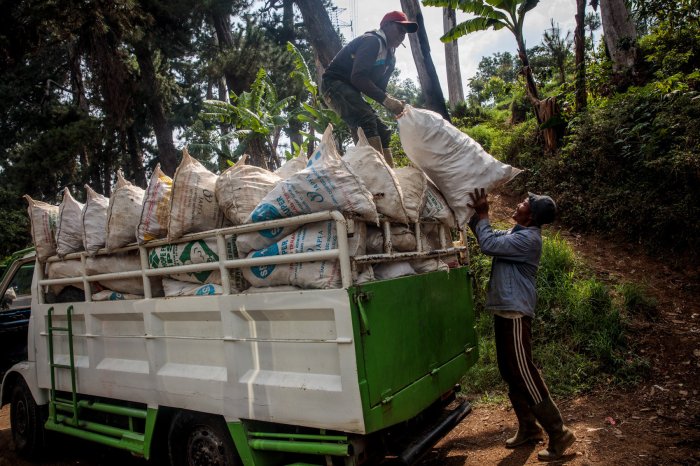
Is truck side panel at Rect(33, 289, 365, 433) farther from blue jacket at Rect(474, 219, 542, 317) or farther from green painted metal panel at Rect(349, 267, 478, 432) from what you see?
blue jacket at Rect(474, 219, 542, 317)

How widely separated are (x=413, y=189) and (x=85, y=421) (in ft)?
10.4

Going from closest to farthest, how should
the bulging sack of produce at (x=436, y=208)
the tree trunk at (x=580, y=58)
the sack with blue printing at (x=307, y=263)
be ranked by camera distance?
the sack with blue printing at (x=307, y=263) < the bulging sack of produce at (x=436, y=208) < the tree trunk at (x=580, y=58)

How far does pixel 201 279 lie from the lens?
3016 mm

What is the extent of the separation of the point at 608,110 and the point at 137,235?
7486mm

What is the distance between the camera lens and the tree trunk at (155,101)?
48.1 feet

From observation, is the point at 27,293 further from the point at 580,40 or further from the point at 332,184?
the point at 580,40

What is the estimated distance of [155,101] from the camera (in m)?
14.8

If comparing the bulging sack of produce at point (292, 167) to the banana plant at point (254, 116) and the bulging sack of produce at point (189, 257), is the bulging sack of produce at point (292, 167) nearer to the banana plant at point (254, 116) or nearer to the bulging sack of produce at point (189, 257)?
the bulging sack of produce at point (189, 257)

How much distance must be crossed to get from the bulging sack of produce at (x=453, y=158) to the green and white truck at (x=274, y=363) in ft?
1.42

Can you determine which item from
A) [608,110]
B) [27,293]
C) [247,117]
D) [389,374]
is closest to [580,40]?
[608,110]

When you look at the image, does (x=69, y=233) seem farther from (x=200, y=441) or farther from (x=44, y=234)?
(x=200, y=441)

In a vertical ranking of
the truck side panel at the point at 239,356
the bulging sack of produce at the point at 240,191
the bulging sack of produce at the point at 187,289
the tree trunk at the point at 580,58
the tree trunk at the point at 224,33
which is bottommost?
the truck side panel at the point at 239,356

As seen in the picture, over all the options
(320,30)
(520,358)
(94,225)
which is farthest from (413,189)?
(320,30)

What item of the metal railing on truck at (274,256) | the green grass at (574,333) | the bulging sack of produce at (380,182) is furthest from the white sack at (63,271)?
the green grass at (574,333)
